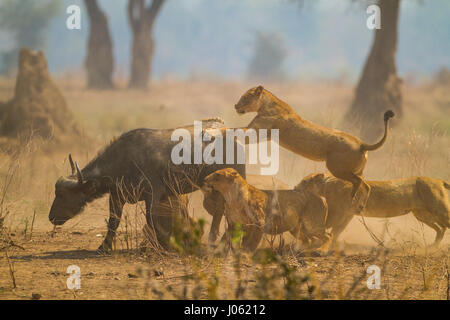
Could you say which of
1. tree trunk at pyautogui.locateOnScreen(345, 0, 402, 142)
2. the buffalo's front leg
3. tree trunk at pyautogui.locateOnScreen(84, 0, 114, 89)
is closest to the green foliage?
tree trunk at pyautogui.locateOnScreen(84, 0, 114, 89)

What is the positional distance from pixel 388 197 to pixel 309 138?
4.36ft

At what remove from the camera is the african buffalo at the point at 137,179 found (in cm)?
708

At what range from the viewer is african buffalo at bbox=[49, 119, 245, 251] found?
7.08 m

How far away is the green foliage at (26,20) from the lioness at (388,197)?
53.0 metres

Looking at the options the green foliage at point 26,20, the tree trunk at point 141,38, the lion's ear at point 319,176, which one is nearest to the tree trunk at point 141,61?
the tree trunk at point 141,38

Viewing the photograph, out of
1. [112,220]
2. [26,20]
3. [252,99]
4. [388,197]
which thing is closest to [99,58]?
[112,220]

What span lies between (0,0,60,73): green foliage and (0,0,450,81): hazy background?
59.8m

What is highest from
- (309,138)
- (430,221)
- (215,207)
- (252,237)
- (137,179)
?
(309,138)

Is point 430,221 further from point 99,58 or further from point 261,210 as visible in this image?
point 99,58

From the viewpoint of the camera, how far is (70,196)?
7.38 meters

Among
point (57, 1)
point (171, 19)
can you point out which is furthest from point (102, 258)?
point (171, 19)
